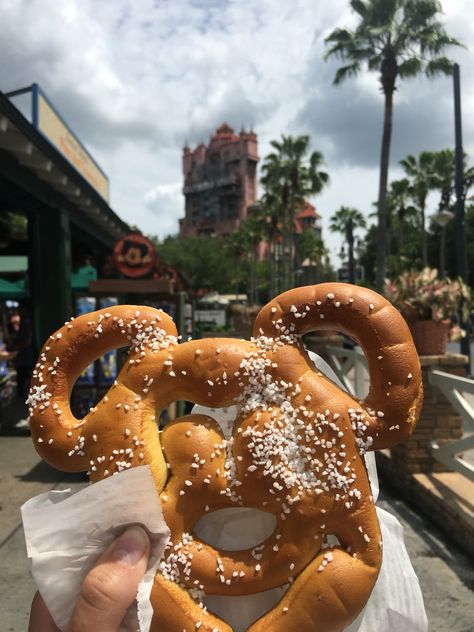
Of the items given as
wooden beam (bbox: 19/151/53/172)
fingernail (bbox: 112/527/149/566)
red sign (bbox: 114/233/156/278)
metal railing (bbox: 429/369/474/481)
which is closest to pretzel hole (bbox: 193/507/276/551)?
fingernail (bbox: 112/527/149/566)

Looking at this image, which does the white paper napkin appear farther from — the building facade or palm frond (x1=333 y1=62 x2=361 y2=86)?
the building facade

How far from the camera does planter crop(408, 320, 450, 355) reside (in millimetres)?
4945

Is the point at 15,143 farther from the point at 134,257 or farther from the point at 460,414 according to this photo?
the point at 460,414

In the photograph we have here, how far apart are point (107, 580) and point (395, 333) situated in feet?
3.63

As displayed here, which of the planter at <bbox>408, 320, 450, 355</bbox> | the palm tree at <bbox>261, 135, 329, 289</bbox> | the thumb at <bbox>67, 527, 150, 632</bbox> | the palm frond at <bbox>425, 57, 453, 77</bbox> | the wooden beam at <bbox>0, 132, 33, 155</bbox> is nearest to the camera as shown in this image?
the thumb at <bbox>67, 527, 150, 632</bbox>

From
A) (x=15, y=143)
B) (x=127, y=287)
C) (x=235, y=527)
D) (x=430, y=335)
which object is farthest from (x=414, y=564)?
(x=15, y=143)

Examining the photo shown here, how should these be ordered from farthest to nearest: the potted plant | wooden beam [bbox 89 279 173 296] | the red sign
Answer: the red sign
wooden beam [bbox 89 279 173 296]
the potted plant

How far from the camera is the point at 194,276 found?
47.2 metres

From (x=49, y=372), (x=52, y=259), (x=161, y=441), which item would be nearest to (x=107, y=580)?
(x=161, y=441)

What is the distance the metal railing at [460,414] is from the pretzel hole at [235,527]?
2883mm

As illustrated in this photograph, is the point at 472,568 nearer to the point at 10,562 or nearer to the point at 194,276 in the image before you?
the point at 10,562

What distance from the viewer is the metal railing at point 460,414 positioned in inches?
159

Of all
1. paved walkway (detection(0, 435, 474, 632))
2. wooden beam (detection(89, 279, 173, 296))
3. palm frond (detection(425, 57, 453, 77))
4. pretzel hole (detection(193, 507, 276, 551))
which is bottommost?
paved walkway (detection(0, 435, 474, 632))

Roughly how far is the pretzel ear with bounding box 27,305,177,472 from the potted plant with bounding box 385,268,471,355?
3820 mm
